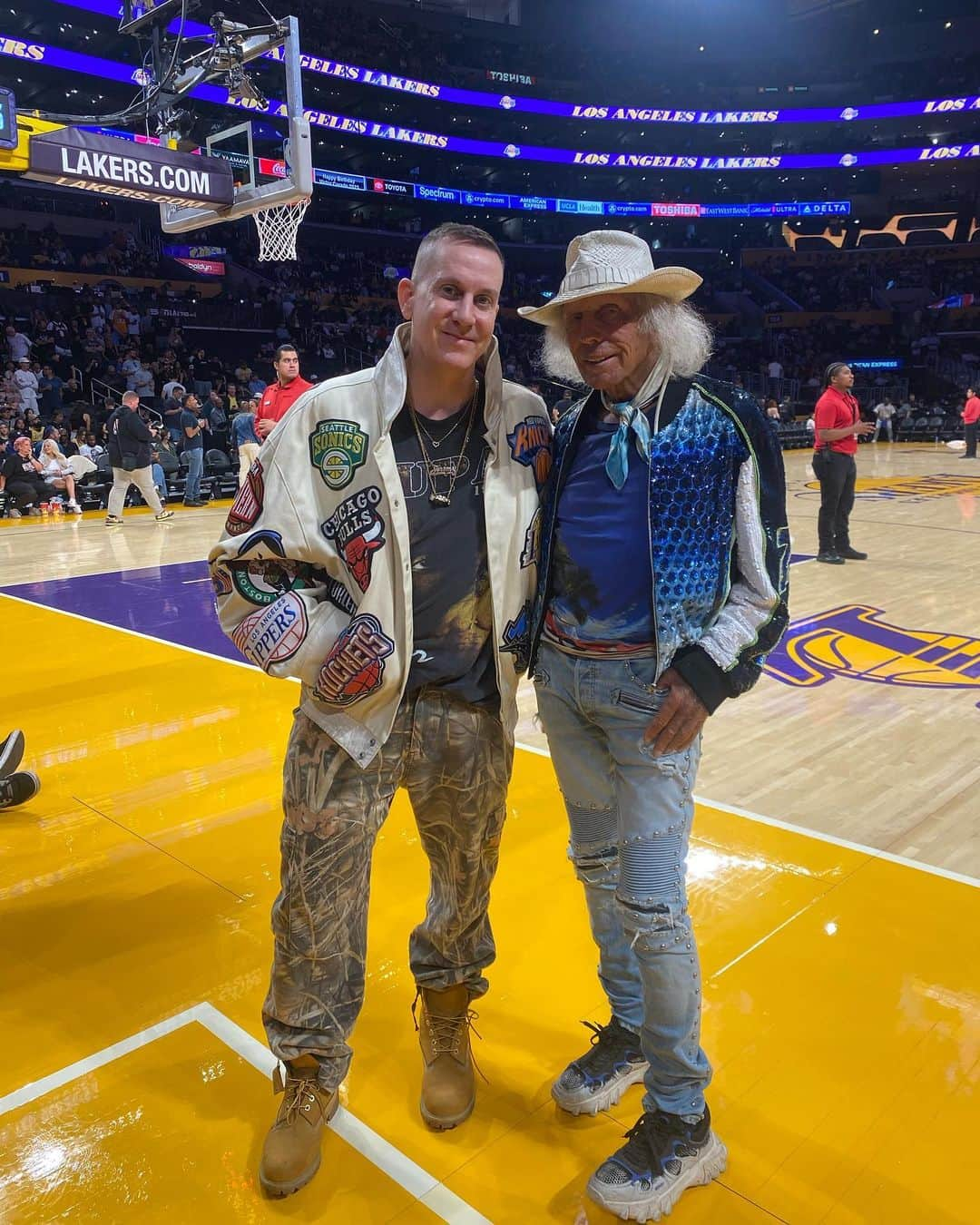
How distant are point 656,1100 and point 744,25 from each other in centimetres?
4756

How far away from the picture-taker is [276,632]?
1904 millimetres

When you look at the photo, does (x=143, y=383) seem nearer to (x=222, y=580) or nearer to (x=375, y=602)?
(x=222, y=580)

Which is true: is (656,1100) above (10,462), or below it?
below

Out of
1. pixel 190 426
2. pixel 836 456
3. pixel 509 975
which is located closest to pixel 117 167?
pixel 509 975

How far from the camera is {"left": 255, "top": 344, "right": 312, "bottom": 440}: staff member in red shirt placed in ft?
23.8

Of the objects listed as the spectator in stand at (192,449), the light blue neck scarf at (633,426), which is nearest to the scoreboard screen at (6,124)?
the light blue neck scarf at (633,426)

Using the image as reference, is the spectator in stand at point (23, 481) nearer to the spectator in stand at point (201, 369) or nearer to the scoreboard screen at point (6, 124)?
the spectator in stand at point (201, 369)

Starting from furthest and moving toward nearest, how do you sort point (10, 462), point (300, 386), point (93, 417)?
point (93, 417) < point (10, 462) < point (300, 386)

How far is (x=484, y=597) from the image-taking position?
204 centimetres

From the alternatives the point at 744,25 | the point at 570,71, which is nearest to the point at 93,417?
the point at 570,71

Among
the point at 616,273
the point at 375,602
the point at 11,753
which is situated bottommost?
the point at 11,753

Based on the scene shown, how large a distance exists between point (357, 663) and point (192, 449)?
13497mm

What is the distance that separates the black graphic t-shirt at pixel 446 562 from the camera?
1.99 metres

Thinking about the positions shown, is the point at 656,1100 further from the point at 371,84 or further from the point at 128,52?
the point at 371,84
